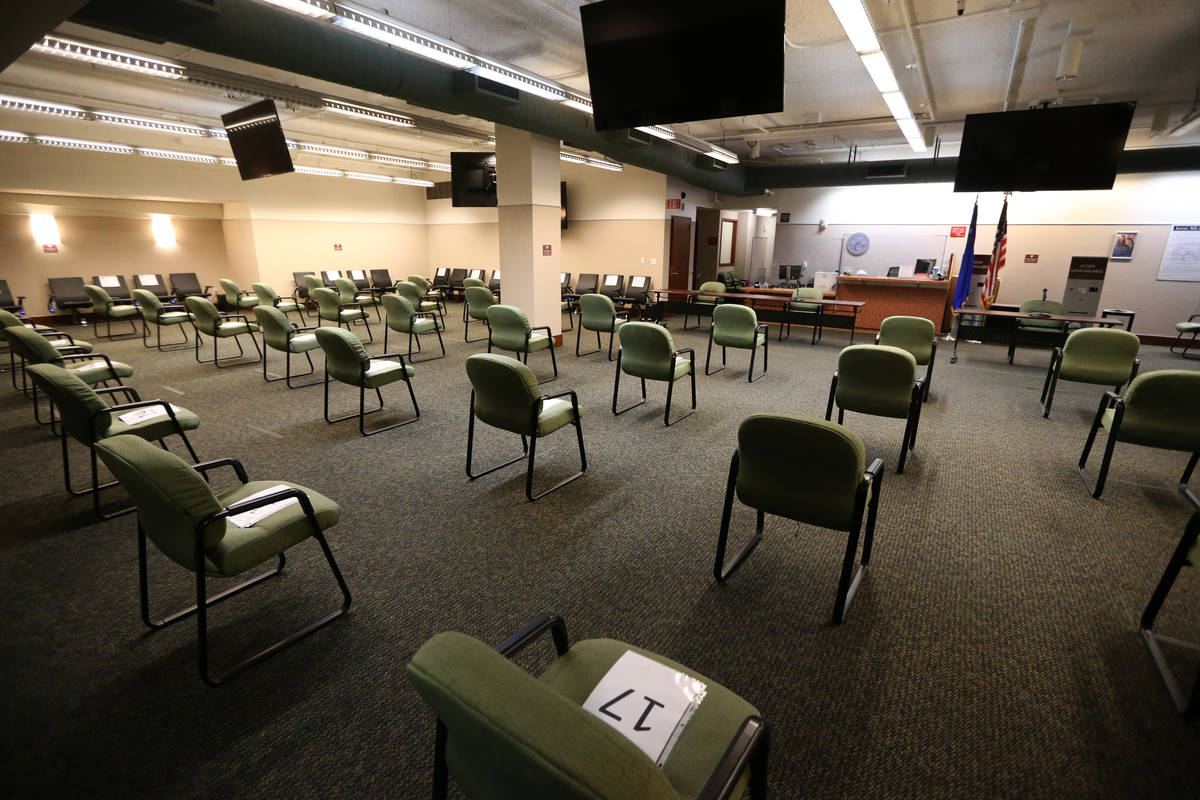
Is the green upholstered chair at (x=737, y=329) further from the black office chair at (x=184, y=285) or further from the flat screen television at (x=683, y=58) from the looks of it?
the black office chair at (x=184, y=285)

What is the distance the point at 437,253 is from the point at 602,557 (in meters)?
14.9

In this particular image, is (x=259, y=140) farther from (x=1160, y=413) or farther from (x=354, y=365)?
(x=1160, y=413)

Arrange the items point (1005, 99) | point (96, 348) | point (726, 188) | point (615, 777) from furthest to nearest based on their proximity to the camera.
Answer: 1. point (726, 188)
2. point (96, 348)
3. point (1005, 99)
4. point (615, 777)

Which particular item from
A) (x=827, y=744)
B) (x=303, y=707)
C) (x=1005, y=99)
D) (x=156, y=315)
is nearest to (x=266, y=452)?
(x=303, y=707)

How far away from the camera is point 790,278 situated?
11.9 metres

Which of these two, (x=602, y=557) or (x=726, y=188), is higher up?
(x=726, y=188)

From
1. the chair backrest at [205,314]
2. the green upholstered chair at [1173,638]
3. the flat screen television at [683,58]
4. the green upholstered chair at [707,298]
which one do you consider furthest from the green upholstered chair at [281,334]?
the green upholstered chair at [707,298]

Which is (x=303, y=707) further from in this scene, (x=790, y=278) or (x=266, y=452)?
(x=790, y=278)

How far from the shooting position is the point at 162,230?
1151cm

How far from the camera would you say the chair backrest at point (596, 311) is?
6.61 m

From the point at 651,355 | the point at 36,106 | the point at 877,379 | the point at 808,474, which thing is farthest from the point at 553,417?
the point at 36,106

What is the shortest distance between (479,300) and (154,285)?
8457 mm

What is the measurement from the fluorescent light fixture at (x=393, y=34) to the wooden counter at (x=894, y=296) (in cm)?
843

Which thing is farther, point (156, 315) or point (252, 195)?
point (252, 195)
